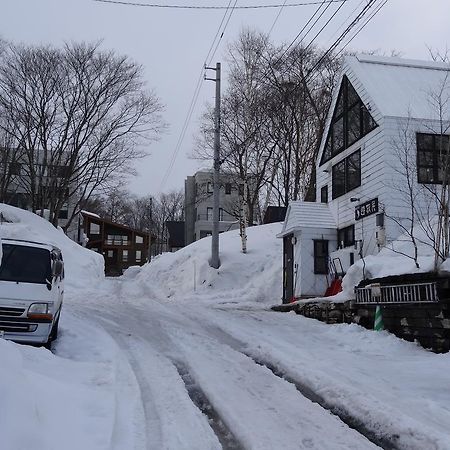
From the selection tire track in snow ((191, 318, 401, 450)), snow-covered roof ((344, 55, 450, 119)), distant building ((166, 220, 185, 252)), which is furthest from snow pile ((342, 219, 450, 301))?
distant building ((166, 220, 185, 252))

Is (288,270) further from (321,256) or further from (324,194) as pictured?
(324,194)

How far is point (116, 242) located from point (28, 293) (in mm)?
65304

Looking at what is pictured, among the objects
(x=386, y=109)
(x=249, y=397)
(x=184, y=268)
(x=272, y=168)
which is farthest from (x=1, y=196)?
(x=249, y=397)

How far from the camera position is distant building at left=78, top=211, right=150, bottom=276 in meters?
72.1

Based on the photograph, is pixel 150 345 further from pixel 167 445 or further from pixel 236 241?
pixel 236 241

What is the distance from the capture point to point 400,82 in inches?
775

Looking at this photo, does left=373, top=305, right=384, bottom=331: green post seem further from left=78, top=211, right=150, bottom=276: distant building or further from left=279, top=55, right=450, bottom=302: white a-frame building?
left=78, top=211, right=150, bottom=276: distant building

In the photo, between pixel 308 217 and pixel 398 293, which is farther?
pixel 308 217

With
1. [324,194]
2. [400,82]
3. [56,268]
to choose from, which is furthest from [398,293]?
[324,194]

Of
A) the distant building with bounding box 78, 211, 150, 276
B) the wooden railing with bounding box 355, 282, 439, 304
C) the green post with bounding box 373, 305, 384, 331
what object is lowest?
the green post with bounding box 373, 305, 384, 331

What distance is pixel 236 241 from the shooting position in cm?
3098

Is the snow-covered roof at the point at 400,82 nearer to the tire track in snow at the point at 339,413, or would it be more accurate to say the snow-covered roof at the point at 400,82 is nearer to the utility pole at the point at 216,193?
the utility pole at the point at 216,193

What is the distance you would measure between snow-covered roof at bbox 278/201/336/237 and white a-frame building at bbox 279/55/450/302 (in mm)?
41

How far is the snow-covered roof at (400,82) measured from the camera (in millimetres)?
17797
